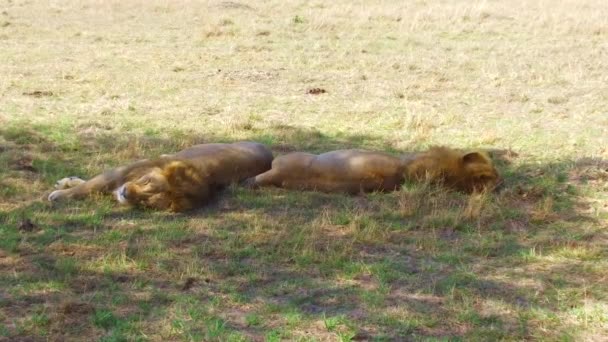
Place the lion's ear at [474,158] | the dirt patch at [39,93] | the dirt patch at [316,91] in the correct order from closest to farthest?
1. the lion's ear at [474,158]
2. the dirt patch at [39,93]
3. the dirt patch at [316,91]

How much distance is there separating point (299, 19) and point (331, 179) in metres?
13.0

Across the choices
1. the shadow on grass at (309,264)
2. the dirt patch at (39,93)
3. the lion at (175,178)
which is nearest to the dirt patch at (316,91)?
the dirt patch at (39,93)

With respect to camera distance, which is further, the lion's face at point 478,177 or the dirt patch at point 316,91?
the dirt patch at point 316,91

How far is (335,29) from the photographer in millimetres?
18562

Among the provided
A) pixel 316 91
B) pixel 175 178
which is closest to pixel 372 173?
pixel 175 178

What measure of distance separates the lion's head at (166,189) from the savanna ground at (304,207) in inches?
4.1

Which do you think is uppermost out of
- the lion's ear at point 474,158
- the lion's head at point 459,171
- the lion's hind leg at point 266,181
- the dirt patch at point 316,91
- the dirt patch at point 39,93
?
the lion's ear at point 474,158

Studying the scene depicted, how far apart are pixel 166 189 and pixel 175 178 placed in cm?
16

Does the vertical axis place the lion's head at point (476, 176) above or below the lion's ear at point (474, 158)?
below

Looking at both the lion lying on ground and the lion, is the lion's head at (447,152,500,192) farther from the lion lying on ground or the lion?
the lion

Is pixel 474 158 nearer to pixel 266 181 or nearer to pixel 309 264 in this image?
pixel 266 181

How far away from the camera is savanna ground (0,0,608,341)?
4551 millimetres

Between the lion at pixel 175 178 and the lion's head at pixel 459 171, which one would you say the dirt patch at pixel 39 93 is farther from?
the lion's head at pixel 459 171

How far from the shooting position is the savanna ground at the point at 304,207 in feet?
14.9
